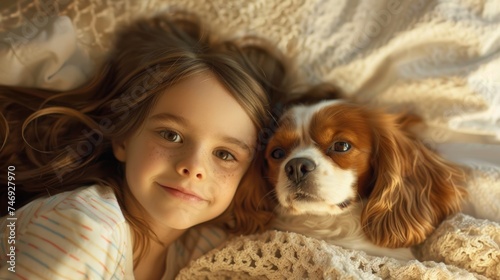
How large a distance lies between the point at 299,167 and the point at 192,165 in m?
0.31

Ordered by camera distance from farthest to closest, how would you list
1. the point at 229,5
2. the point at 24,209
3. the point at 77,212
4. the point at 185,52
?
the point at 229,5 → the point at 185,52 → the point at 24,209 → the point at 77,212

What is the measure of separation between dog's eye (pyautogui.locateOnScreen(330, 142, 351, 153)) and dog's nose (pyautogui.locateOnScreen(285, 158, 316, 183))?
0.36 feet

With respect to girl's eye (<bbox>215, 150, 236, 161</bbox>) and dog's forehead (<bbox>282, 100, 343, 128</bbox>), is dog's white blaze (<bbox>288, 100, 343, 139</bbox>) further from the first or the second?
girl's eye (<bbox>215, 150, 236, 161</bbox>)

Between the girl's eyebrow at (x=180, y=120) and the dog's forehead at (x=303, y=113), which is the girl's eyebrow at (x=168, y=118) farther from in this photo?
the dog's forehead at (x=303, y=113)

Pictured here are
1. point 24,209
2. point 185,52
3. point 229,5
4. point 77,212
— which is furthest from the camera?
point 229,5

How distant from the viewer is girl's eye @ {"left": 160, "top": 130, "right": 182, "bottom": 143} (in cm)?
161

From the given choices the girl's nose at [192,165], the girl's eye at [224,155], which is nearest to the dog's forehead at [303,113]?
→ the girl's eye at [224,155]

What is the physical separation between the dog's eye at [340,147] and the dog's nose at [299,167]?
11 centimetres

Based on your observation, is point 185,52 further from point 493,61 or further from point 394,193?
point 493,61

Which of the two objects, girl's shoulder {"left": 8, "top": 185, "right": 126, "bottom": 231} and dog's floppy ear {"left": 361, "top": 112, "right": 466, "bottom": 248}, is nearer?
girl's shoulder {"left": 8, "top": 185, "right": 126, "bottom": 231}

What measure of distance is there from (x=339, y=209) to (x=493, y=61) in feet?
2.44

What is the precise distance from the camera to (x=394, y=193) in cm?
162

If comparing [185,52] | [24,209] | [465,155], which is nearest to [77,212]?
[24,209]

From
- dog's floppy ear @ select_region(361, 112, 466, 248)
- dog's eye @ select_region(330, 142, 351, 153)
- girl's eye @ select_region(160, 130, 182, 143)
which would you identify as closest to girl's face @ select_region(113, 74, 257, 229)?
girl's eye @ select_region(160, 130, 182, 143)
